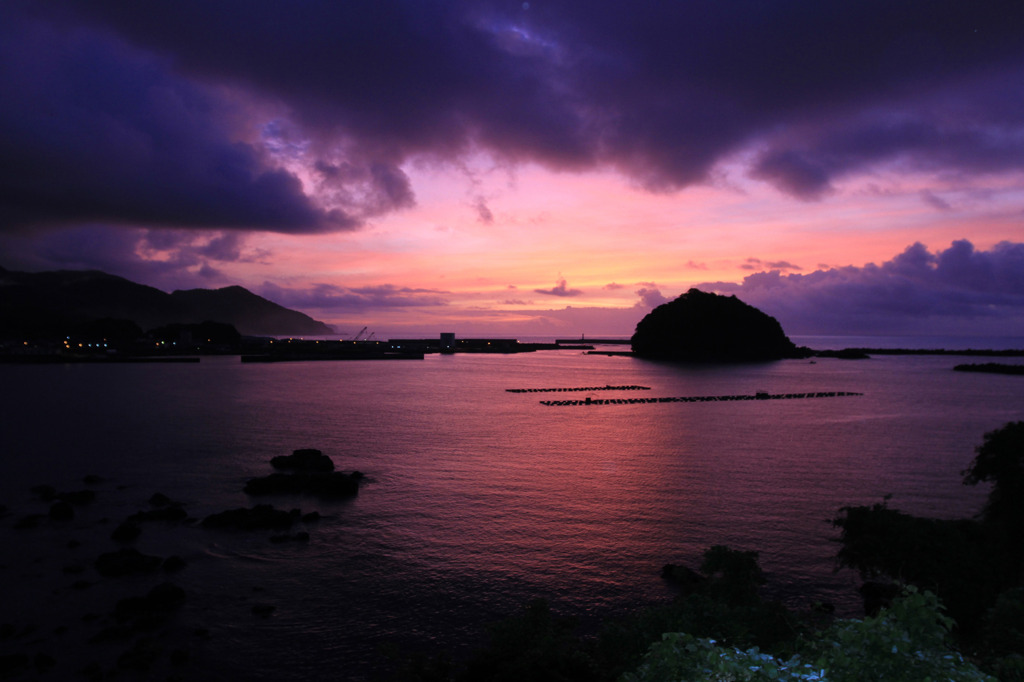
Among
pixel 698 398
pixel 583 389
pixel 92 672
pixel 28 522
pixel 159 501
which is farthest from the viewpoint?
pixel 583 389

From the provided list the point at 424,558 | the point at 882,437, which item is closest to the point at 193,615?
the point at 424,558

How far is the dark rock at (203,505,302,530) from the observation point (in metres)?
28.5

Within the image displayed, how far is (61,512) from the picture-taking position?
97.7 feet

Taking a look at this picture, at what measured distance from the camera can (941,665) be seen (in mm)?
6531

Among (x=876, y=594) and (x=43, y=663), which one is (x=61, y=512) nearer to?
(x=43, y=663)

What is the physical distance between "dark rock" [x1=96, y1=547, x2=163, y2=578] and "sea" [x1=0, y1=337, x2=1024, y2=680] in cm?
44

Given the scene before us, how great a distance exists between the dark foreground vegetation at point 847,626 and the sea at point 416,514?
271cm

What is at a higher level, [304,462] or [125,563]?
[304,462]

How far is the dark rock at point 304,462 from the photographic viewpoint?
1565 inches

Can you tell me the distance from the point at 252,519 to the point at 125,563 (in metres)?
6.21

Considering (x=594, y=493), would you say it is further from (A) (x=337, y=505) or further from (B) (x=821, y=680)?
(B) (x=821, y=680)

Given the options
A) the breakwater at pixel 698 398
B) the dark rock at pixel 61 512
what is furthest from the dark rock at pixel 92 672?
the breakwater at pixel 698 398

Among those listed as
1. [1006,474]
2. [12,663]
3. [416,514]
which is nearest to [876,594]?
[1006,474]

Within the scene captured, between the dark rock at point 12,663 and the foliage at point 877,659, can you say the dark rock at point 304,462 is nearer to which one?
the dark rock at point 12,663
